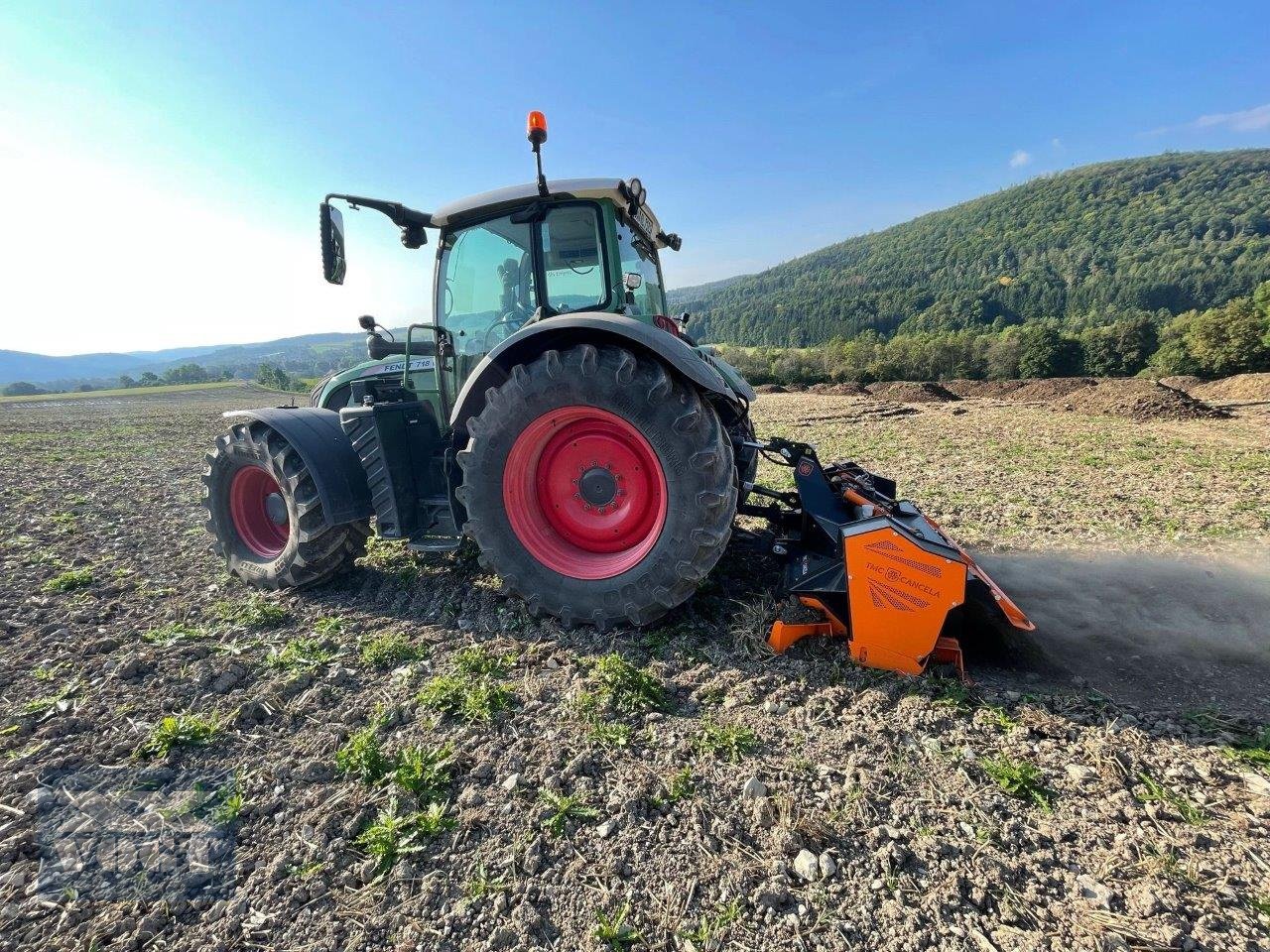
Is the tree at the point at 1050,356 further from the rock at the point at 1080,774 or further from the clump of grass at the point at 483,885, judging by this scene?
the clump of grass at the point at 483,885

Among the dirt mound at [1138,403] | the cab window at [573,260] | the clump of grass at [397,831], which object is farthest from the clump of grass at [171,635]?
the dirt mound at [1138,403]

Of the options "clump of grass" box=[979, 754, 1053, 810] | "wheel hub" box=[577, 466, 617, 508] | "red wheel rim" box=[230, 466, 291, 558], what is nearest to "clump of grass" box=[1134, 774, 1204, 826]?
"clump of grass" box=[979, 754, 1053, 810]

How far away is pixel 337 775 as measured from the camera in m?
2.25

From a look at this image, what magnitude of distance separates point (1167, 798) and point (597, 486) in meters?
2.71

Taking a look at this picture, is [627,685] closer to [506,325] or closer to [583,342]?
[583,342]

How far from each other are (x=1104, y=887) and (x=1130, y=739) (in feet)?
2.70

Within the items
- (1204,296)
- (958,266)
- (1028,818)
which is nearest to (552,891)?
(1028,818)

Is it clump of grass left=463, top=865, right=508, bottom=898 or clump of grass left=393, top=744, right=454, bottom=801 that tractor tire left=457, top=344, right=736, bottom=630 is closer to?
clump of grass left=393, top=744, right=454, bottom=801

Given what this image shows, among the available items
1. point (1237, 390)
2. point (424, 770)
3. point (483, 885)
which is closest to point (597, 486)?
point (424, 770)

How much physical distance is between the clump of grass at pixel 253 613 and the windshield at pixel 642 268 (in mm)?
2984

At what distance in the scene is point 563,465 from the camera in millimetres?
3449

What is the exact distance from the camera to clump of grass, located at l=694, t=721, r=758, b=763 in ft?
7.41

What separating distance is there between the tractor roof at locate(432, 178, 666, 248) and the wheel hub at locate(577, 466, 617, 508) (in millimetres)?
1695

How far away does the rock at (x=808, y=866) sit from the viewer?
173 cm
